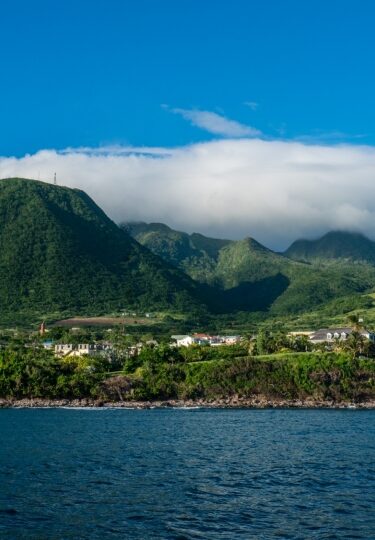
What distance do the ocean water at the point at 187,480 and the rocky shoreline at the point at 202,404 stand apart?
27834mm

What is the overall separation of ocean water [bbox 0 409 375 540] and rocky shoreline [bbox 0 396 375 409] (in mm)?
27834

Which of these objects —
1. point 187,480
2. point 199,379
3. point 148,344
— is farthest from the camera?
point 148,344

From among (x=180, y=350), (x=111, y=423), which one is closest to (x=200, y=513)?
(x=111, y=423)

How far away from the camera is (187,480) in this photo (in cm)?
4566

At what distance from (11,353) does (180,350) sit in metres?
34.5

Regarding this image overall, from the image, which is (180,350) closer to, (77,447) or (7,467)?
(77,447)

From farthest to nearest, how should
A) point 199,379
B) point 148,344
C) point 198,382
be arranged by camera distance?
point 148,344 → point 199,379 → point 198,382

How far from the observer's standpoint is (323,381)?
391ft

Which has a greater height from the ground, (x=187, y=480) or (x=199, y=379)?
(x=187, y=480)

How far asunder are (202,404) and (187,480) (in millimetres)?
66689

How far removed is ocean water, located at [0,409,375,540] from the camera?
33.8 meters

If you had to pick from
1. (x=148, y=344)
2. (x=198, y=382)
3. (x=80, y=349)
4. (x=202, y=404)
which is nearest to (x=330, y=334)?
(x=148, y=344)

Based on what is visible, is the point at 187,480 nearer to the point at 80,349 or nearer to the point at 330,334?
the point at 80,349

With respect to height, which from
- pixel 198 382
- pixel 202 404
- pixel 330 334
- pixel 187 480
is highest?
pixel 330 334
